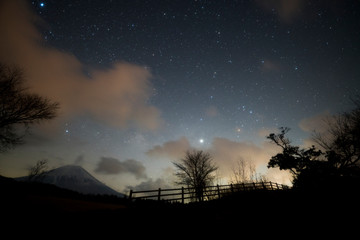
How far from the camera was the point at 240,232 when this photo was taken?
15.9 feet

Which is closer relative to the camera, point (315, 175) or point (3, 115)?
point (3, 115)

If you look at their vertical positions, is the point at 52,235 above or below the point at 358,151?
below

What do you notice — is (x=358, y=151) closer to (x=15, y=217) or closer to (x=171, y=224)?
(x=171, y=224)

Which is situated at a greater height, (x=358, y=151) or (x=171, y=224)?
(x=358, y=151)

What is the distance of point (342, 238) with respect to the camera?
13.3 ft

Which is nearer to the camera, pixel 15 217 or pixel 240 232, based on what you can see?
pixel 240 232

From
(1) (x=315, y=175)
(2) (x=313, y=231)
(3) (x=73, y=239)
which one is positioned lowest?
(3) (x=73, y=239)

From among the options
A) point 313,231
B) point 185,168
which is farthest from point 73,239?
point 185,168

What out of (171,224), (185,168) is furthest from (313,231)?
(185,168)

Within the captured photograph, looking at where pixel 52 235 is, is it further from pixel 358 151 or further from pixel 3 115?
pixel 358 151

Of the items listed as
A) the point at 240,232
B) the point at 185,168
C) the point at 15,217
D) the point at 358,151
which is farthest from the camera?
the point at 185,168

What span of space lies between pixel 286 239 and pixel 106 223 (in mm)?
5842

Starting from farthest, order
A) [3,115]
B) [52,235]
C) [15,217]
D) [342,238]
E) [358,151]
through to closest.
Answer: [358,151] < [3,115] < [15,217] < [52,235] < [342,238]

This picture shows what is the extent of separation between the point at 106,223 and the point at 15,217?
3.84 meters
